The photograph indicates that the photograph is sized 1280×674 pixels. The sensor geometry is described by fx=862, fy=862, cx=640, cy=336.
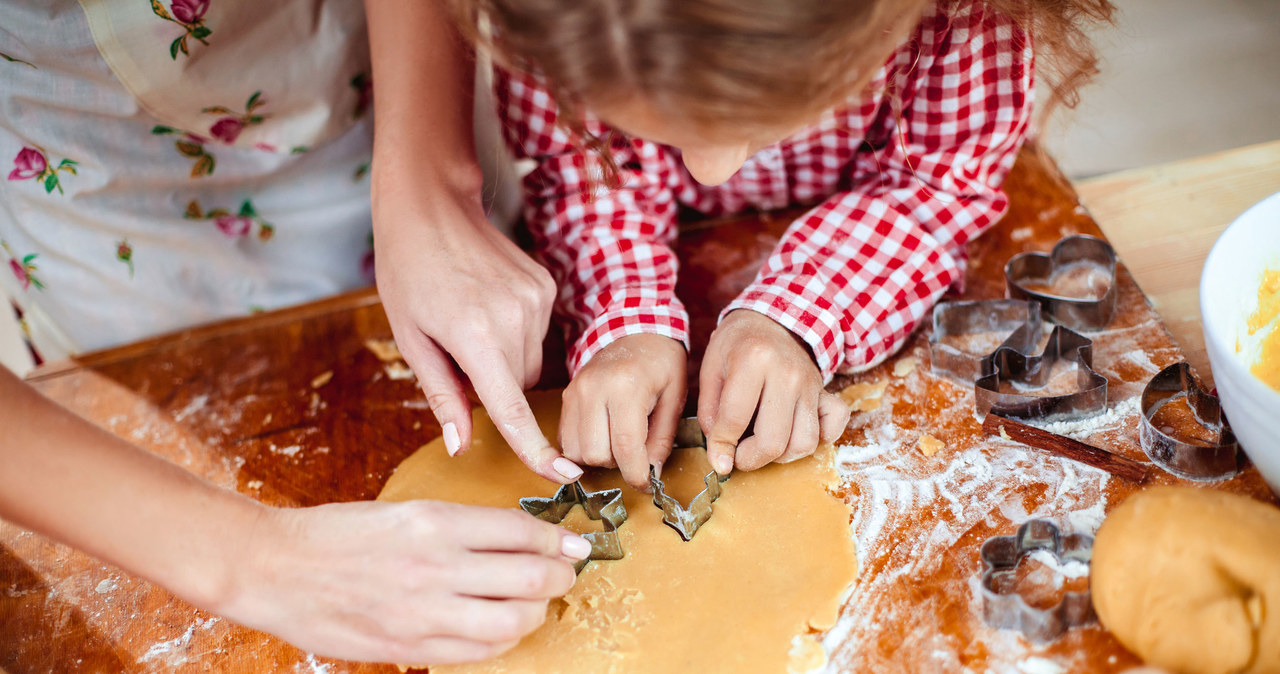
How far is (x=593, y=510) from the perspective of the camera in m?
0.84

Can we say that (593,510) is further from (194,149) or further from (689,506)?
(194,149)

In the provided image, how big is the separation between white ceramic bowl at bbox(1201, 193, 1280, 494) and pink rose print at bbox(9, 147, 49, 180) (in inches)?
46.9

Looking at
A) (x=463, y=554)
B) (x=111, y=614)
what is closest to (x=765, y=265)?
(x=463, y=554)

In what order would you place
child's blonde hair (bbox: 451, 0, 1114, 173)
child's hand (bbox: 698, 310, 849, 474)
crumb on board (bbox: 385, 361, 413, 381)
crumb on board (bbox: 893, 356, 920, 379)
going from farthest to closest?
crumb on board (bbox: 385, 361, 413, 381) < crumb on board (bbox: 893, 356, 920, 379) < child's hand (bbox: 698, 310, 849, 474) < child's blonde hair (bbox: 451, 0, 1114, 173)

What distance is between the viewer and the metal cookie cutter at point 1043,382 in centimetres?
82

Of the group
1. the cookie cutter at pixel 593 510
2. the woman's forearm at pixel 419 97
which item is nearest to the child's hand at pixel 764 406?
the cookie cutter at pixel 593 510

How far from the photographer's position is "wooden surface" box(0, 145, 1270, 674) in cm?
72

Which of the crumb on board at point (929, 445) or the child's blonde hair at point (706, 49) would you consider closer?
the child's blonde hair at point (706, 49)

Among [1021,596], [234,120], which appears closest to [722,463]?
[1021,596]

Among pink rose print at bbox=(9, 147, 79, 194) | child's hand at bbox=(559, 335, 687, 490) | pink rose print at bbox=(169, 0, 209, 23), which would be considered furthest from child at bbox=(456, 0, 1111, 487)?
pink rose print at bbox=(9, 147, 79, 194)

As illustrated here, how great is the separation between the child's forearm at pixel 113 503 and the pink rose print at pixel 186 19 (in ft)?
1.45

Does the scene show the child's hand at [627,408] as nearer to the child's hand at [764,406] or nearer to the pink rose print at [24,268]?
the child's hand at [764,406]

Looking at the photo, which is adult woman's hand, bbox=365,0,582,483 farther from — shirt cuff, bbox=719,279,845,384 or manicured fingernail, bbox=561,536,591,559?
shirt cuff, bbox=719,279,845,384

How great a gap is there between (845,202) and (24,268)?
1.02 meters
